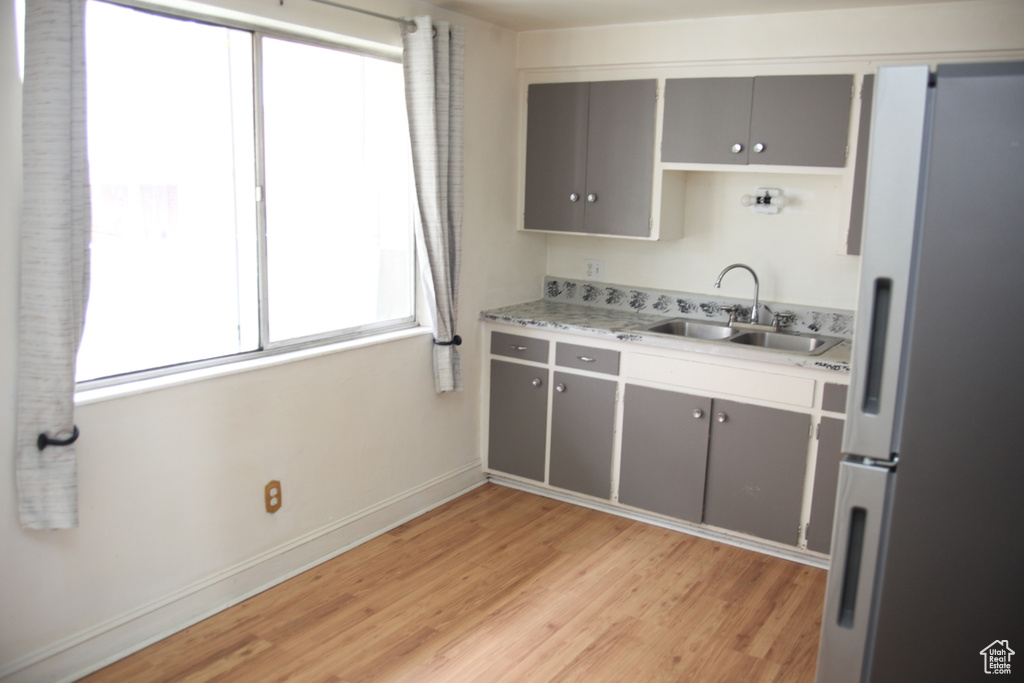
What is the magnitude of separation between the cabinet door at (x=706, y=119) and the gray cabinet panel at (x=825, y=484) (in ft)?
3.94

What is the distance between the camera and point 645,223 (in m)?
3.78

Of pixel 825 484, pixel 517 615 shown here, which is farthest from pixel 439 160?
pixel 825 484

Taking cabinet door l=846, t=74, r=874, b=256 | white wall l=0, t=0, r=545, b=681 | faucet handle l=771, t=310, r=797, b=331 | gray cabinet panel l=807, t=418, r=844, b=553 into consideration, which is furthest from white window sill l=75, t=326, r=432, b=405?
cabinet door l=846, t=74, r=874, b=256

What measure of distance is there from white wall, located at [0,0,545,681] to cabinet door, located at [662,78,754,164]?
834mm

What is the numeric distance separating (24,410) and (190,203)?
0.88 metres

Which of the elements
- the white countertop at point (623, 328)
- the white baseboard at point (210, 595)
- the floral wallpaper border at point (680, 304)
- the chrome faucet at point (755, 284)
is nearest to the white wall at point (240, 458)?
the white baseboard at point (210, 595)

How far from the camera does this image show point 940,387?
4.72ft

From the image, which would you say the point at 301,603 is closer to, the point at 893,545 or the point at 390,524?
the point at 390,524

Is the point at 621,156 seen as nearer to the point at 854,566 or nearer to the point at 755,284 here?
the point at 755,284

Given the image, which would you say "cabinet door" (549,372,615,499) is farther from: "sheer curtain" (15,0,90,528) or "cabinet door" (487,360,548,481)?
"sheer curtain" (15,0,90,528)

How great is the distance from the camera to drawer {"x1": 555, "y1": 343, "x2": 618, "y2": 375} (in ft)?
12.2

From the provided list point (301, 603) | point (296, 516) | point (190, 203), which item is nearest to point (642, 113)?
point (190, 203)

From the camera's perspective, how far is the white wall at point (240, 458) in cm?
232

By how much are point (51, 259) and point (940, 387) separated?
85.3 inches
